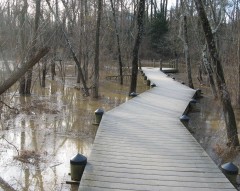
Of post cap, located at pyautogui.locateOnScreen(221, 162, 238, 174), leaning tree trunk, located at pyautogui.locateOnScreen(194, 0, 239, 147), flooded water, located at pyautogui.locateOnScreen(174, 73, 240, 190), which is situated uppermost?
leaning tree trunk, located at pyautogui.locateOnScreen(194, 0, 239, 147)

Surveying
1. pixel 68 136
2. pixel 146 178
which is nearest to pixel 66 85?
pixel 68 136

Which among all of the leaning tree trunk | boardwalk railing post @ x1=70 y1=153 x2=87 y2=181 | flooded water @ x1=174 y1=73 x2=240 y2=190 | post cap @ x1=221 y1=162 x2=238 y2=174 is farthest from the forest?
post cap @ x1=221 y1=162 x2=238 y2=174

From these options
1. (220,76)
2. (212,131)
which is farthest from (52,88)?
(220,76)

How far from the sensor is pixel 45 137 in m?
9.27

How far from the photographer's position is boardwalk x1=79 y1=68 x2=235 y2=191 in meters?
4.84

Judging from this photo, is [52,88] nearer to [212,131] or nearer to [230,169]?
[212,131]

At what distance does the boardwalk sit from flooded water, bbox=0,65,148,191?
83 cm

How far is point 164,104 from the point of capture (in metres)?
11.7

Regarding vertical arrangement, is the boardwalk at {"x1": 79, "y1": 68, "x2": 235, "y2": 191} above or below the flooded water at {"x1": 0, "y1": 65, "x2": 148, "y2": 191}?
above

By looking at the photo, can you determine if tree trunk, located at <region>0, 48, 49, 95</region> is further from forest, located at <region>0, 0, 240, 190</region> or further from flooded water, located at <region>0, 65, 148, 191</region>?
flooded water, located at <region>0, 65, 148, 191</region>

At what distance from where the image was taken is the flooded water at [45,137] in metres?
6.45

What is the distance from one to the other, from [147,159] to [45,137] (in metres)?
4.17

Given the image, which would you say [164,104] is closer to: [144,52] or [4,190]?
[4,190]

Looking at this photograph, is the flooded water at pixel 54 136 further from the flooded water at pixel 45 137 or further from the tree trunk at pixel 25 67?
the tree trunk at pixel 25 67
